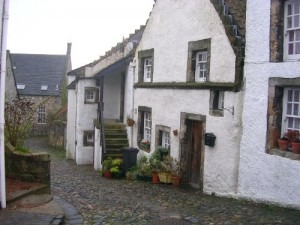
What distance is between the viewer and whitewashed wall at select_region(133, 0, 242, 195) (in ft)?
34.8

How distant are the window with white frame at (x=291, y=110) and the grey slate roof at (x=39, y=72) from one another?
1459 inches

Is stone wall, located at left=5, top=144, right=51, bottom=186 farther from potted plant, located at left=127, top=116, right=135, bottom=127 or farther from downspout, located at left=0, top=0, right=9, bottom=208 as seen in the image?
potted plant, located at left=127, top=116, right=135, bottom=127

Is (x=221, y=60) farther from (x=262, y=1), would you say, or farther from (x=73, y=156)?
(x=73, y=156)

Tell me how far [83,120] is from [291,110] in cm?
1560

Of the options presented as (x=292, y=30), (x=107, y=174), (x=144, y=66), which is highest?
(x=292, y=30)

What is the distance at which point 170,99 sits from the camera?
45.9ft

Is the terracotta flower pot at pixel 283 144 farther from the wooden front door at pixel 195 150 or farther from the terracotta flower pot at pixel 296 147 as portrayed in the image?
the wooden front door at pixel 195 150

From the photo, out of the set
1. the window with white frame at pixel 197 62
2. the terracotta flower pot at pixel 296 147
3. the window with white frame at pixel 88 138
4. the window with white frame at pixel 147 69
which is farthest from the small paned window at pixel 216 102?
the window with white frame at pixel 88 138

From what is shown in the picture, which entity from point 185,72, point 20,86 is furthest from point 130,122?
point 20,86

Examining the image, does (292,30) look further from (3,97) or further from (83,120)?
(83,120)

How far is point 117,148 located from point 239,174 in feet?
29.2

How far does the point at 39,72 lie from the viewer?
1817 inches

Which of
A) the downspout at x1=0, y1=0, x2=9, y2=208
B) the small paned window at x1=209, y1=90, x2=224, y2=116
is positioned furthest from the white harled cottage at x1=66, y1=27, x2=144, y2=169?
the downspout at x1=0, y1=0, x2=9, y2=208

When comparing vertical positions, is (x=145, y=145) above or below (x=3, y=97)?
below
